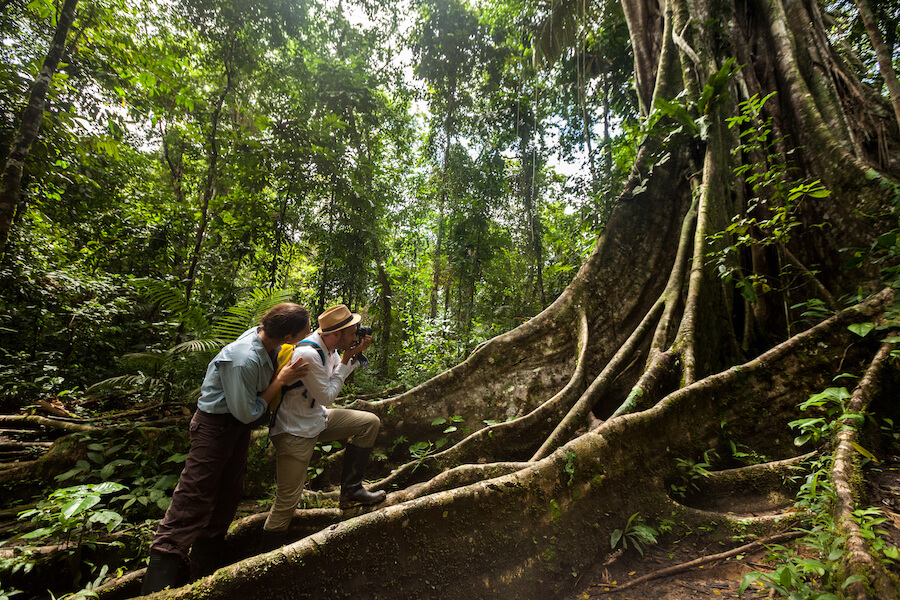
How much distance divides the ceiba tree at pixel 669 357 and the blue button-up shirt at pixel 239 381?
95 cm

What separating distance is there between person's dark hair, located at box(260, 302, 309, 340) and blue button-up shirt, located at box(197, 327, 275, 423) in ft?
0.36

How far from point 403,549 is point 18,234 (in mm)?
7611

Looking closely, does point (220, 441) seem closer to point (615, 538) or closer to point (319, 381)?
point (319, 381)

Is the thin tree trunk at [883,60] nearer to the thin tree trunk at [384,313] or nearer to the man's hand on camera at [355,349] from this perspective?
the man's hand on camera at [355,349]

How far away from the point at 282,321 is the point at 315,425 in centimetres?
77

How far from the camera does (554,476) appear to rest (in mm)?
2230

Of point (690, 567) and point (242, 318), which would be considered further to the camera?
point (242, 318)

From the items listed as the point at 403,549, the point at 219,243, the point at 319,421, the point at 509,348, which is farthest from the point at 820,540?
the point at 219,243

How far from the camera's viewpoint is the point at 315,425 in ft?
8.98

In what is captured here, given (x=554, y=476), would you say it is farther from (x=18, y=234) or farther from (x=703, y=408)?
(x=18, y=234)

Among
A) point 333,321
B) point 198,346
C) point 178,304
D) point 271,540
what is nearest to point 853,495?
point 333,321

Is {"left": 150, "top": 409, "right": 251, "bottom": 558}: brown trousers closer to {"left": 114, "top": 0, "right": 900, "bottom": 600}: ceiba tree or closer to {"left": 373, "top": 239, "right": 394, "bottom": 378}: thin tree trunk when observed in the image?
{"left": 114, "top": 0, "right": 900, "bottom": 600}: ceiba tree

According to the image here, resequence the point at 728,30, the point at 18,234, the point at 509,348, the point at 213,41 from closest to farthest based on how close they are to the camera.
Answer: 1. the point at 509,348
2. the point at 728,30
3. the point at 18,234
4. the point at 213,41

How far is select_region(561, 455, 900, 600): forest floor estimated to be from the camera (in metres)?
1.89
